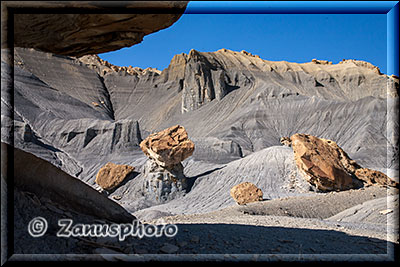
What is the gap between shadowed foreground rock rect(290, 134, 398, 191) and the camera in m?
18.8

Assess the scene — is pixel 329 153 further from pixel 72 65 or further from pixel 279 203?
pixel 72 65

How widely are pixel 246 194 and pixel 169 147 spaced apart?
19.3 ft

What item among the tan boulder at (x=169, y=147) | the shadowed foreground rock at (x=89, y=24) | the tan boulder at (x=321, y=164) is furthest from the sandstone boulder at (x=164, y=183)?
the shadowed foreground rock at (x=89, y=24)

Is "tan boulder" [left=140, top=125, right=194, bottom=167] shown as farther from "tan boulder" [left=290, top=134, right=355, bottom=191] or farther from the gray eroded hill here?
"tan boulder" [left=290, top=134, right=355, bottom=191]

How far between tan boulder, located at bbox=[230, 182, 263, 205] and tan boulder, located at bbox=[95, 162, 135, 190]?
986 cm

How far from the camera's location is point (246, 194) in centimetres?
1859

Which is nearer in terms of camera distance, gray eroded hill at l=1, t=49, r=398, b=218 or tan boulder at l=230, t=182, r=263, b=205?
tan boulder at l=230, t=182, r=263, b=205

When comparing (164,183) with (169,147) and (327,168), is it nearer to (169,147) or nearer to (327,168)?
(169,147)

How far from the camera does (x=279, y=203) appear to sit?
13.8 m

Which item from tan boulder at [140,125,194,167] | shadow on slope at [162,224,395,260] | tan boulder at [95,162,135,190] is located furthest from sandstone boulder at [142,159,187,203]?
shadow on slope at [162,224,395,260]

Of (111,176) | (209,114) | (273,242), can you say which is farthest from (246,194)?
(209,114)

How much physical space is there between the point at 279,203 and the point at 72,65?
64.2 metres

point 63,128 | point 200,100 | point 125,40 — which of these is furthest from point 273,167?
point 200,100

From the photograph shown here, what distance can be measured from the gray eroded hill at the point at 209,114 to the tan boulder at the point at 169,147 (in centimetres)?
260
